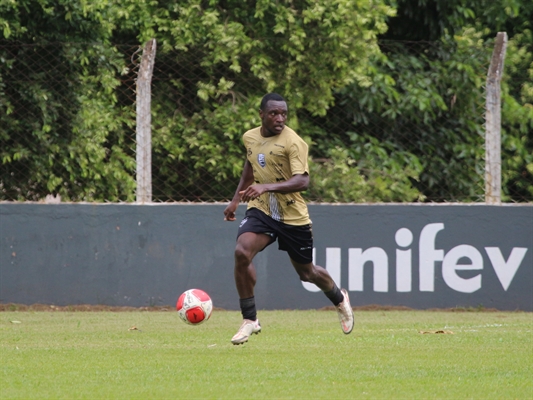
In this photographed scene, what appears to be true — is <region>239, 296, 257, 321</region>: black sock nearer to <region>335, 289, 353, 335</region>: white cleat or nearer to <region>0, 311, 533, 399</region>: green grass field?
<region>0, 311, 533, 399</region>: green grass field

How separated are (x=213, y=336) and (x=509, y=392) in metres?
3.82

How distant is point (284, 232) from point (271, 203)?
0.87 feet

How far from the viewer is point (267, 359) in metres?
6.96

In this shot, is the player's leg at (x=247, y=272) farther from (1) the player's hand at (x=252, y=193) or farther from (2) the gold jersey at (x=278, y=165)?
(1) the player's hand at (x=252, y=193)

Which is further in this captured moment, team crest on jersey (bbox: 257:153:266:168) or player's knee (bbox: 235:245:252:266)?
team crest on jersey (bbox: 257:153:266:168)

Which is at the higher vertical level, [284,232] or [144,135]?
[144,135]

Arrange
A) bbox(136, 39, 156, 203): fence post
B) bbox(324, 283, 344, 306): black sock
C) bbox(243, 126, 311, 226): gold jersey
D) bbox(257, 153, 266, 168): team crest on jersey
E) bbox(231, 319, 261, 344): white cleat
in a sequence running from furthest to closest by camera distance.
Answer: bbox(136, 39, 156, 203): fence post
bbox(324, 283, 344, 306): black sock
bbox(257, 153, 266, 168): team crest on jersey
bbox(243, 126, 311, 226): gold jersey
bbox(231, 319, 261, 344): white cleat

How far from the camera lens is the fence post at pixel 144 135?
38.6 feet

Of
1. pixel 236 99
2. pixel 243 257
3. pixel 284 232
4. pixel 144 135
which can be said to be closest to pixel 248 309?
pixel 243 257

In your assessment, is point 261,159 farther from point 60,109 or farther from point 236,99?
point 236,99

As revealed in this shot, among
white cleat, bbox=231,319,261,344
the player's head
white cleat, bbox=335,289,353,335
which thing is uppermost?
the player's head

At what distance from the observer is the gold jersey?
25.4ft

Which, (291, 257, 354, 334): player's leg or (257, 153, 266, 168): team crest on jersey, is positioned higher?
(257, 153, 266, 168): team crest on jersey

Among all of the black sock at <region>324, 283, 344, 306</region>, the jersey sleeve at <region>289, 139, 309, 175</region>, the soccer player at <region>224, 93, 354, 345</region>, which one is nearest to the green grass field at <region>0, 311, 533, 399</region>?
the black sock at <region>324, 283, 344, 306</region>
